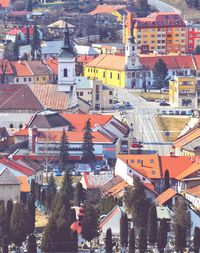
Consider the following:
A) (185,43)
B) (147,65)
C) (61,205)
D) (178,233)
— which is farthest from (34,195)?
(185,43)

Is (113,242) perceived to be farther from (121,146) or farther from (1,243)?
(121,146)

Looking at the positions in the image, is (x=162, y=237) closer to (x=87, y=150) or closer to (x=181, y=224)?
(x=181, y=224)

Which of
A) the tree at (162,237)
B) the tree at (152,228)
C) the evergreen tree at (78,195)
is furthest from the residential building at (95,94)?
the tree at (162,237)

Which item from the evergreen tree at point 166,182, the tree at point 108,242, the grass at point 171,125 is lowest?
the grass at point 171,125

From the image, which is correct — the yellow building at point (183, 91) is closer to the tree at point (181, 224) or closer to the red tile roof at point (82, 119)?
the red tile roof at point (82, 119)

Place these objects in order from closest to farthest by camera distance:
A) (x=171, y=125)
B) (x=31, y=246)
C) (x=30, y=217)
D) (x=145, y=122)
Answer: (x=31, y=246) → (x=30, y=217) → (x=171, y=125) → (x=145, y=122)

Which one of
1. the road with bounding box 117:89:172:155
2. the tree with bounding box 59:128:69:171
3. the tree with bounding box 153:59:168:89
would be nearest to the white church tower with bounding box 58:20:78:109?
the road with bounding box 117:89:172:155

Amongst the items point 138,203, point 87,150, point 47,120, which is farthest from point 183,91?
point 138,203

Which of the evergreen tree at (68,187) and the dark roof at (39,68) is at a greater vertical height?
the evergreen tree at (68,187)
